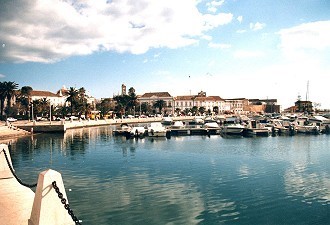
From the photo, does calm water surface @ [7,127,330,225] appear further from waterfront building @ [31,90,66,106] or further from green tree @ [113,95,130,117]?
waterfront building @ [31,90,66,106]

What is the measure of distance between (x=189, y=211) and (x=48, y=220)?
10.1 m

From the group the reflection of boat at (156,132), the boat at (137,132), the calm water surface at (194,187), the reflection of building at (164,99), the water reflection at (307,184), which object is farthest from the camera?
the reflection of building at (164,99)

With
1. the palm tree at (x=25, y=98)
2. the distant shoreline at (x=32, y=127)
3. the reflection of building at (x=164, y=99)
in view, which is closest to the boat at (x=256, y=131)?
the distant shoreline at (x=32, y=127)

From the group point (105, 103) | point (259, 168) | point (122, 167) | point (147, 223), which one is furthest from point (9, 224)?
point (105, 103)

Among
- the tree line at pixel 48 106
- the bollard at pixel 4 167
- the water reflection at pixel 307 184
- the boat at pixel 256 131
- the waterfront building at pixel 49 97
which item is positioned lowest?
the water reflection at pixel 307 184

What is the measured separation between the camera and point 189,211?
15320 millimetres

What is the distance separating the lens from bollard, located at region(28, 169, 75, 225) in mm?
6633

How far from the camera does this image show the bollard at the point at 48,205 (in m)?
6.63

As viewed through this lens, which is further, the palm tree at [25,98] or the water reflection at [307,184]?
the palm tree at [25,98]

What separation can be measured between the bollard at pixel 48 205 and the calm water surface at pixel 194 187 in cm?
653

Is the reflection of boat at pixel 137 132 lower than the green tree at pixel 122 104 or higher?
lower

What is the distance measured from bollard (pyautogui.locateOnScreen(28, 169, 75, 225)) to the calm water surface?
653 centimetres

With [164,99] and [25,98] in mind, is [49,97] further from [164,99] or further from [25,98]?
[164,99]

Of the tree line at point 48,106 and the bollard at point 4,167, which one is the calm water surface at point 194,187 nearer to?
the bollard at point 4,167
